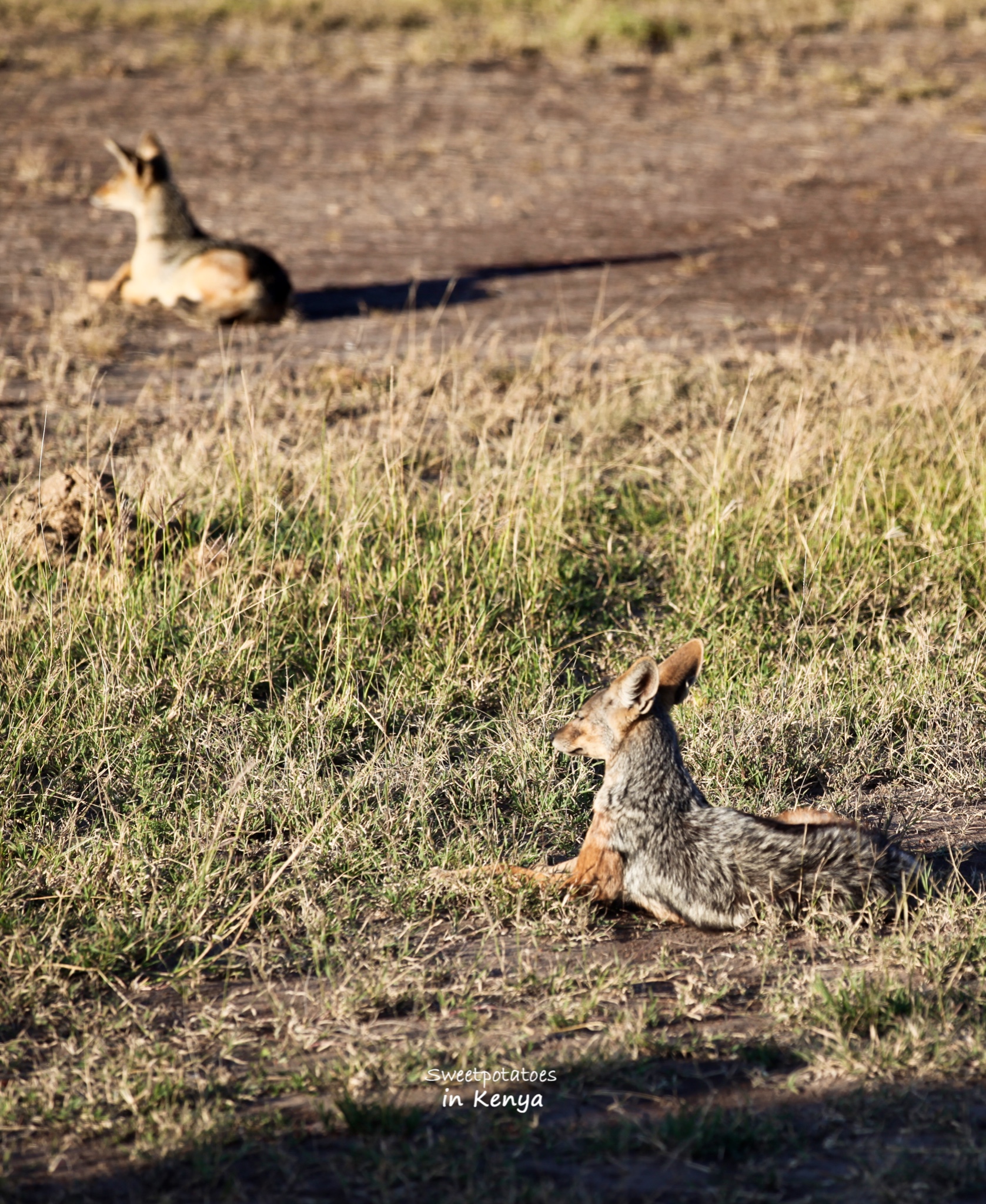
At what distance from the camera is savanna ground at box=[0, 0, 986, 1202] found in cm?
321

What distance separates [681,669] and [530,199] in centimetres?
1106

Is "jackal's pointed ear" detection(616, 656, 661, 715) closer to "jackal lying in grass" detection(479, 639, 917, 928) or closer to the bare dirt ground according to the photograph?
"jackal lying in grass" detection(479, 639, 917, 928)

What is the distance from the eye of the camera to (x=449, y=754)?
510cm

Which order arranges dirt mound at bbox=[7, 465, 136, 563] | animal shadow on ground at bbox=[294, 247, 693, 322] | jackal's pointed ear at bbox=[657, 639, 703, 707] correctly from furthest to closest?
animal shadow on ground at bbox=[294, 247, 693, 322]
dirt mound at bbox=[7, 465, 136, 563]
jackal's pointed ear at bbox=[657, 639, 703, 707]

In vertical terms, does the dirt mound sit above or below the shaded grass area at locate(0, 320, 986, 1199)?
above

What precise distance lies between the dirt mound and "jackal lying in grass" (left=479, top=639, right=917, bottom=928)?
2741mm

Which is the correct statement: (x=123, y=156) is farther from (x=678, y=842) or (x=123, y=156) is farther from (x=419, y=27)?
(x=419, y=27)

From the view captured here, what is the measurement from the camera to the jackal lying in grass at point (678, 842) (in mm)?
3992

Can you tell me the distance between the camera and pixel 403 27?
22328mm

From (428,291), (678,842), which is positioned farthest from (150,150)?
(678,842)

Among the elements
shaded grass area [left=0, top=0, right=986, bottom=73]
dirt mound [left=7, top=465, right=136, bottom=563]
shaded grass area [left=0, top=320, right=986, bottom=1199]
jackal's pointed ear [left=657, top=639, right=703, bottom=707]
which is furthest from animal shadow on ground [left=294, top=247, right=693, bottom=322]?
shaded grass area [left=0, top=0, right=986, bottom=73]

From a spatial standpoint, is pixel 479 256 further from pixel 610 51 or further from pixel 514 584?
pixel 610 51

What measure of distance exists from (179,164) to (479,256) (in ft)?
17.0

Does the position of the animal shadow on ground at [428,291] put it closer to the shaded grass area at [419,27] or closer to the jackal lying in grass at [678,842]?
the jackal lying in grass at [678,842]
